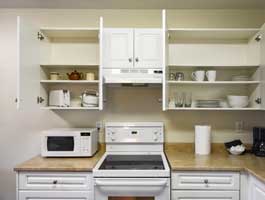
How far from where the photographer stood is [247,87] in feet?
9.65

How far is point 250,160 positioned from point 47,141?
185 cm

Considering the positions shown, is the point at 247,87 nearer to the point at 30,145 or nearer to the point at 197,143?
the point at 197,143

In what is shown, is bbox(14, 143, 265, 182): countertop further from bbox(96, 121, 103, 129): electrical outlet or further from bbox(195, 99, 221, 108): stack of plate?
bbox(195, 99, 221, 108): stack of plate

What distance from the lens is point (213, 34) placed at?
283 centimetres

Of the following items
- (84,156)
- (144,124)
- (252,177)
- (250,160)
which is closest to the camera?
(252,177)

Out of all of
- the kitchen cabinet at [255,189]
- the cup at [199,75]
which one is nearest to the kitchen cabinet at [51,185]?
the kitchen cabinet at [255,189]

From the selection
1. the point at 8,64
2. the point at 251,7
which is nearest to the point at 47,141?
A: the point at 8,64

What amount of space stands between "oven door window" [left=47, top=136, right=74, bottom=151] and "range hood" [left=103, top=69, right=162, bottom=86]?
0.66m

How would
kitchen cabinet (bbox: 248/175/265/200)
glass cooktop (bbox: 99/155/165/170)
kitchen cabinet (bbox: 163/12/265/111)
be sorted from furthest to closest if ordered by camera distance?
kitchen cabinet (bbox: 163/12/265/111)
glass cooktop (bbox: 99/155/165/170)
kitchen cabinet (bbox: 248/175/265/200)

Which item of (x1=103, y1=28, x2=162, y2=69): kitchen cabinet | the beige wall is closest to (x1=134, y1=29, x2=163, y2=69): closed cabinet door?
(x1=103, y1=28, x2=162, y2=69): kitchen cabinet

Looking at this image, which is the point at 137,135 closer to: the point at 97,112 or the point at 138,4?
the point at 97,112

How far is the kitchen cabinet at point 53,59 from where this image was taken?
91.1 inches

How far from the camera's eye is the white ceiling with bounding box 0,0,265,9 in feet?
9.00

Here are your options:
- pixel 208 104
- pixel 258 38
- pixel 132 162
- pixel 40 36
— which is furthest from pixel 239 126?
pixel 40 36
